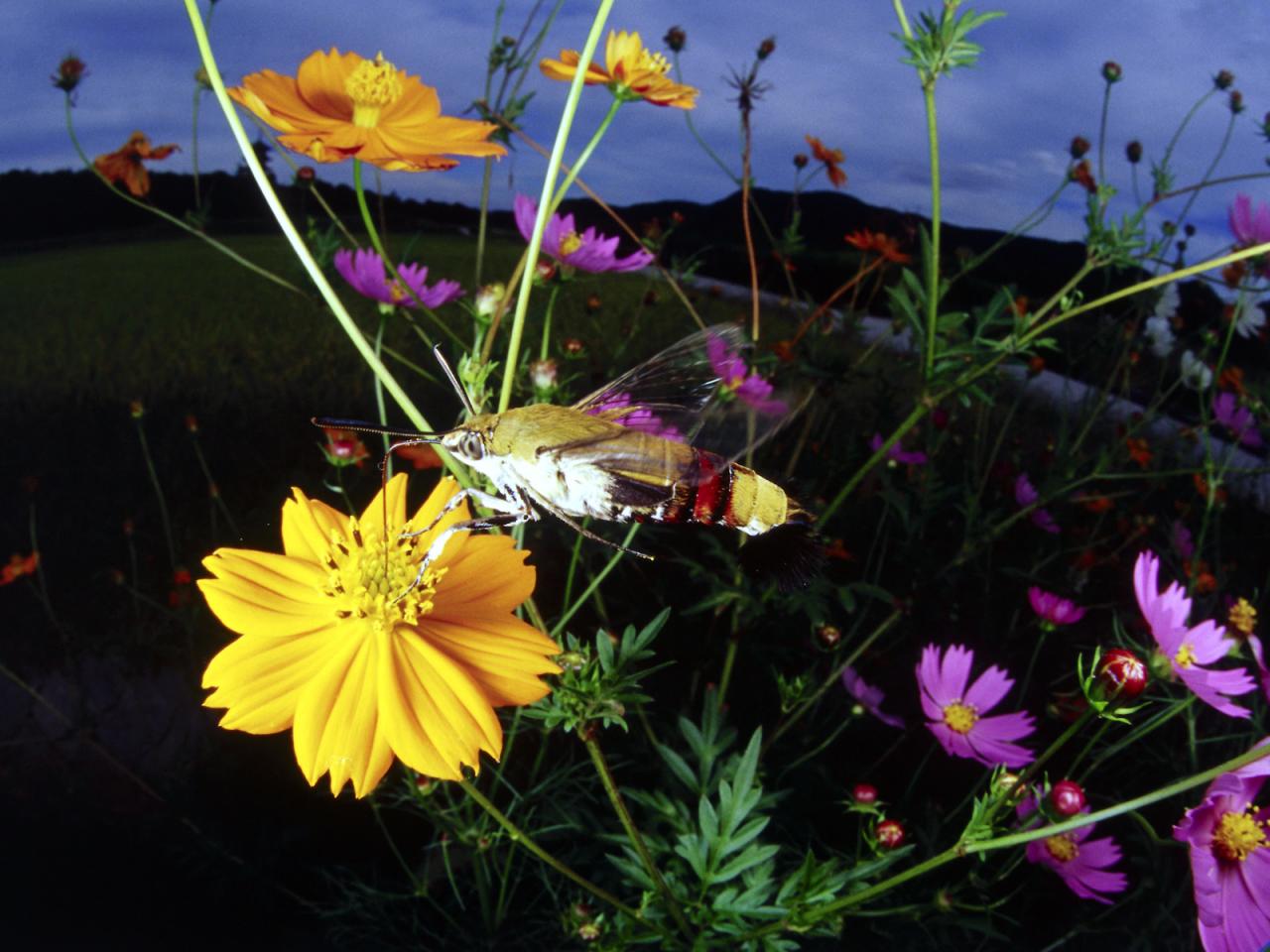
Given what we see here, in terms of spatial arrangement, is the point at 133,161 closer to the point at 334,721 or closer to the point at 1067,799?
the point at 334,721

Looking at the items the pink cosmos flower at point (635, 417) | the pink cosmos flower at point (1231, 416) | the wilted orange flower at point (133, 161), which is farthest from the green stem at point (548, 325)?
the pink cosmos flower at point (1231, 416)

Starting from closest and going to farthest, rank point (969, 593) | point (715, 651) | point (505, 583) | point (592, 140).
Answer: point (505, 583) → point (592, 140) → point (715, 651) → point (969, 593)

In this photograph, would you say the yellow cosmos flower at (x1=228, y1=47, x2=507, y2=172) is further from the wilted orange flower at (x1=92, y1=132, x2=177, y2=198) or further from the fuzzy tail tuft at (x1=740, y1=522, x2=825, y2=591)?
the wilted orange flower at (x1=92, y1=132, x2=177, y2=198)

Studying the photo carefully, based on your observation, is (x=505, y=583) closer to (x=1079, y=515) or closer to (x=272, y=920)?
(x=272, y=920)

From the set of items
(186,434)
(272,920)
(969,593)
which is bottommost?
(272,920)

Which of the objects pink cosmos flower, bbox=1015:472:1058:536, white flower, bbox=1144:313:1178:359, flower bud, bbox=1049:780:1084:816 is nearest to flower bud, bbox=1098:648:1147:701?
flower bud, bbox=1049:780:1084:816

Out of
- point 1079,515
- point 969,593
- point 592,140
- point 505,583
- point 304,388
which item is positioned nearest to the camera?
point 505,583

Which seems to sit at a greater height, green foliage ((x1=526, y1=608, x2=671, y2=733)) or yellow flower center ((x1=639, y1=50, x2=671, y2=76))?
yellow flower center ((x1=639, y1=50, x2=671, y2=76))

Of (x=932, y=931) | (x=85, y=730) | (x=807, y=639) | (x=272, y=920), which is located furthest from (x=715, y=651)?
(x=85, y=730)
